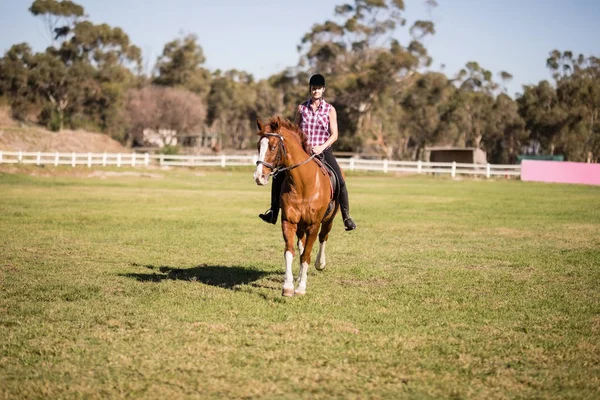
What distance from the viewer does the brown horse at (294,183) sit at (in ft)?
29.5

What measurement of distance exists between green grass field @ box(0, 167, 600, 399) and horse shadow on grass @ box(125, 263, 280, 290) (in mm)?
48

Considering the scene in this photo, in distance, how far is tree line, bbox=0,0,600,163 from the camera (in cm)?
8662

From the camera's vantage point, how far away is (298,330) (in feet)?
23.9

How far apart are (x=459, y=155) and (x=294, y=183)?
70942 mm

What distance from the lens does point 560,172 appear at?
5712 centimetres

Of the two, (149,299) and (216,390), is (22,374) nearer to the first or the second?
(216,390)

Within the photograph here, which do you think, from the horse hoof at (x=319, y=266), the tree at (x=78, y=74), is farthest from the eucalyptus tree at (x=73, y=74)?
the horse hoof at (x=319, y=266)

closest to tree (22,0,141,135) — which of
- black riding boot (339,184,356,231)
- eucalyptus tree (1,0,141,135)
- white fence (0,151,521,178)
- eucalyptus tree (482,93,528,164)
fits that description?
eucalyptus tree (1,0,141,135)

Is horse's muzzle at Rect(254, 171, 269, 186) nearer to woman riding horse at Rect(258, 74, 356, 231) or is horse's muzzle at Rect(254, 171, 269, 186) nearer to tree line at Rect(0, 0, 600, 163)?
woman riding horse at Rect(258, 74, 356, 231)

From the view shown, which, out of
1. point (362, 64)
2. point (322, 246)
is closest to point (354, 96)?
point (362, 64)

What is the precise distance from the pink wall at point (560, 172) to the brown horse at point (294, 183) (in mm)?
50244

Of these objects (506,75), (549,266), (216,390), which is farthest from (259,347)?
(506,75)

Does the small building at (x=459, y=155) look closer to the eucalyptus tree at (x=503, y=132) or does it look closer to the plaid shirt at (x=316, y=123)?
the eucalyptus tree at (x=503, y=132)

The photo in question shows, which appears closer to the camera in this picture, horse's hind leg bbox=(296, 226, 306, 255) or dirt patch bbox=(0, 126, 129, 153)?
horse's hind leg bbox=(296, 226, 306, 255)
